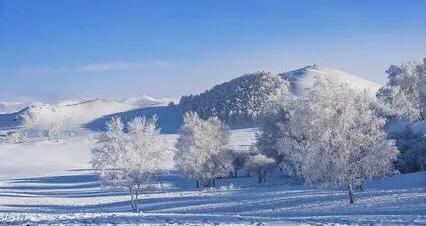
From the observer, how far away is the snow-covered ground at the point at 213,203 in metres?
29.2

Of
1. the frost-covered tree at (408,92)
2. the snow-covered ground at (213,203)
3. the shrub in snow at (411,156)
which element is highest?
the frost-covered tree at (408,92)

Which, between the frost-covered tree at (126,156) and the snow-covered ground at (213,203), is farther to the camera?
the frost-covered tree at (126,156)

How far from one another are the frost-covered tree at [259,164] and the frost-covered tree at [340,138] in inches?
1488

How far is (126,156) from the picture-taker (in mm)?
53906

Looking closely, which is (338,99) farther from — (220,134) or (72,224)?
(220,134)

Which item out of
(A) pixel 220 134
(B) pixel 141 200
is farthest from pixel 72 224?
(A) pixel 220 134

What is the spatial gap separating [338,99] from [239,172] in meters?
59.7

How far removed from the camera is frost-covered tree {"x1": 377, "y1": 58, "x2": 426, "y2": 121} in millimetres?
95688

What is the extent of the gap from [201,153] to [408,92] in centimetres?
4280

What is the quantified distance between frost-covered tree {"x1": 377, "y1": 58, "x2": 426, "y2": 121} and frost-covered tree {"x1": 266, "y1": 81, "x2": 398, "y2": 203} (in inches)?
2167

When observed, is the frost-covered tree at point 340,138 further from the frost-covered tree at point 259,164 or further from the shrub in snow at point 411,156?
the frost-covered tree at point 259,164

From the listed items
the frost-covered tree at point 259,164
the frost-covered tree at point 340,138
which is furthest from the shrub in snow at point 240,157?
the frost-covered tree at point 340,138

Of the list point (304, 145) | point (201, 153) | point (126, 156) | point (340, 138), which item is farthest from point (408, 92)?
point (340, 138)

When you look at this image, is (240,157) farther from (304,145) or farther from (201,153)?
(304,145)
